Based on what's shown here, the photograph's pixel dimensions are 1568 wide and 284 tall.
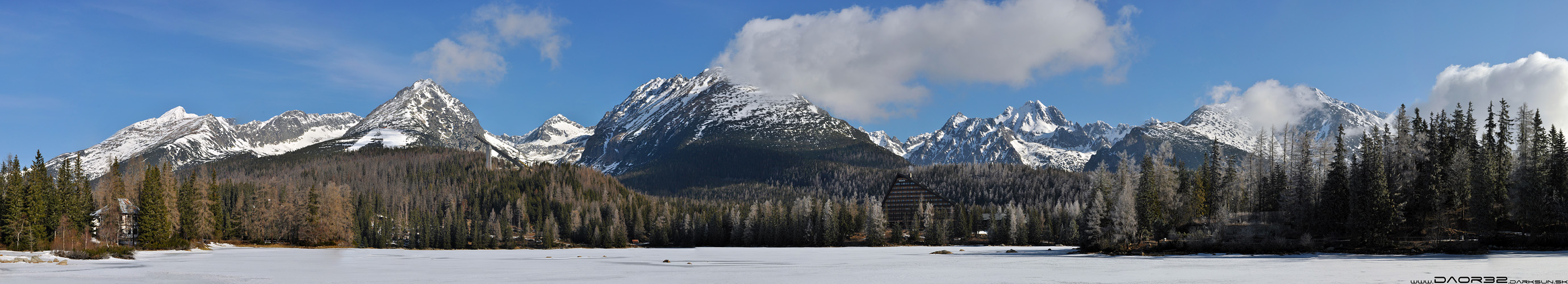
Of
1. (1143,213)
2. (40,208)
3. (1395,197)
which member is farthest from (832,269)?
(40,208)

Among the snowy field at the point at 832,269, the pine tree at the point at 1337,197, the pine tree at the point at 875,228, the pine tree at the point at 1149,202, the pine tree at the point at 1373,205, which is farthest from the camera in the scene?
the pine tree at the point at 875,228

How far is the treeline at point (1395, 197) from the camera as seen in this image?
81812 millimetres

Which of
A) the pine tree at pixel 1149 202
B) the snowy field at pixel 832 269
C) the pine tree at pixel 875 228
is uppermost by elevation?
the pine tree at pixel 1149 202

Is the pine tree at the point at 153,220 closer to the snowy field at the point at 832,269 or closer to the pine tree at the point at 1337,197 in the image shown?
the snowy field at the point at 832,269

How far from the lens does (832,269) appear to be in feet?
215

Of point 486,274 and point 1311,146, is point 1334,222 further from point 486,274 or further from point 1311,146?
point 486,274

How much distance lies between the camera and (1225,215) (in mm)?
109250

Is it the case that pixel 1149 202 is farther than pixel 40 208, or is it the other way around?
pixel 1149 202

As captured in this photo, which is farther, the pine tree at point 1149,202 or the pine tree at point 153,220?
the pine tree at point 153,220

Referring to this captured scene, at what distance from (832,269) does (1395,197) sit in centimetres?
5909

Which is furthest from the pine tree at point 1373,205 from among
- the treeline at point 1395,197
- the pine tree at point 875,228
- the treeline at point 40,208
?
the treeline at point 40,208

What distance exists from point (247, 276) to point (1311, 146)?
124 m

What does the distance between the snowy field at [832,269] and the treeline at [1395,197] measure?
1013 centimetres

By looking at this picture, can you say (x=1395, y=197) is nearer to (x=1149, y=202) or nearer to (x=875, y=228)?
(x=1149, y=202)
